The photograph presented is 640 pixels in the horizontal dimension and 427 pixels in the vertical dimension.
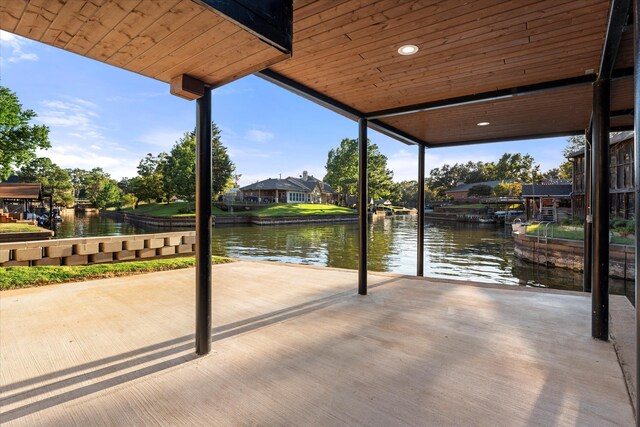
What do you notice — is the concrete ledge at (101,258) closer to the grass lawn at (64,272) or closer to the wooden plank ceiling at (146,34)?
the grass lawn at (64,272)

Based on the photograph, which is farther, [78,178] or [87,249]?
[78,178]

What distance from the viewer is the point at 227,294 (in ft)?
14.7

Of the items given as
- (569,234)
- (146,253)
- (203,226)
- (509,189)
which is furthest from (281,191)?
(203,226)

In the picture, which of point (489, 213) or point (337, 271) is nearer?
point (337, 271)

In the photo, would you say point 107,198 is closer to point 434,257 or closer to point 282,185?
point 282,185

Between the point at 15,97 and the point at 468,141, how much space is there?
1955 cm

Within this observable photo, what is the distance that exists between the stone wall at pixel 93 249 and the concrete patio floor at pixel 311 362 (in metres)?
1.69

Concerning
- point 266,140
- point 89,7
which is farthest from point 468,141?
point 266,140

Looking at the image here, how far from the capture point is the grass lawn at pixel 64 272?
183 inches

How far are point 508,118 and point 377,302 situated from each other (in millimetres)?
3294

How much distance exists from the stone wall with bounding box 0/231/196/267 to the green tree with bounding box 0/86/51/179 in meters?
12.8

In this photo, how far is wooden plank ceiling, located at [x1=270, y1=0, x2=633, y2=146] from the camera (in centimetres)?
209

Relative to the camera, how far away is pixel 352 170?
4812cm

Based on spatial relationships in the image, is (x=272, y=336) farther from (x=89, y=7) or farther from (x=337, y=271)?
(x=337, y=271)
